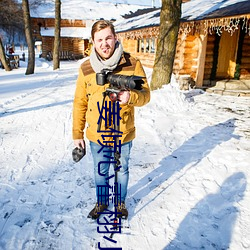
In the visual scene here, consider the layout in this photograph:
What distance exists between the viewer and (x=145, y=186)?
3.06 m

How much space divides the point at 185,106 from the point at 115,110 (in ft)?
18.0

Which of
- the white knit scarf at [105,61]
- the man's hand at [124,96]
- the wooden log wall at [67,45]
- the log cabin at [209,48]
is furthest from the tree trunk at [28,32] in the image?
the wooden log wall at [67,45]

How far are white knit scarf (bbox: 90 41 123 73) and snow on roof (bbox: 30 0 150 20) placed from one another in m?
33.5

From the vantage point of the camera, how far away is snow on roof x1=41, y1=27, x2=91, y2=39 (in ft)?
94.4

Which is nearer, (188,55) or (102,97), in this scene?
(102,97)

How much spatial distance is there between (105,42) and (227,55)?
437 inches

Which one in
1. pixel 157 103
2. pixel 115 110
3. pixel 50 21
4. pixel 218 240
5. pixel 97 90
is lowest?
pixel 218 240

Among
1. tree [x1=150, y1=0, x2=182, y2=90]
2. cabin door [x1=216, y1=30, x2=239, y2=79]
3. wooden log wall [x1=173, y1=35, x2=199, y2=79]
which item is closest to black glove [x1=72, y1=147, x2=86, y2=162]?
tree [x1=150, y1=0, x2=182, y2=90]

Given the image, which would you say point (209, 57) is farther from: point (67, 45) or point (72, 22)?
point (72, 22)

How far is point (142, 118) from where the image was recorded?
5684mm

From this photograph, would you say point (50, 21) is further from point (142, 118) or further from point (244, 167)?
point (244, 167)

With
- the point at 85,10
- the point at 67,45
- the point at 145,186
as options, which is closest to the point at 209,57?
the point at 145,186

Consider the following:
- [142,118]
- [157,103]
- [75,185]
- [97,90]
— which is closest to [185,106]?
[157,103]

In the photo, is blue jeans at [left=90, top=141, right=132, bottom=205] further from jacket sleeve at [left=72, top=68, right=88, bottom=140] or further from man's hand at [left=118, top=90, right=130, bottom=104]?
man's hand at [left=118, top=90, right=130, bottom=104]
